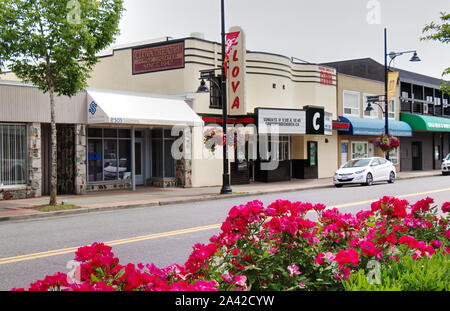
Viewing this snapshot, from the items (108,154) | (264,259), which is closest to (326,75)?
(108,154)

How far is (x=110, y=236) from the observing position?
948cm

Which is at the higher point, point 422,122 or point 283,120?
point 422,122

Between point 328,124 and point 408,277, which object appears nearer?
point 408,277

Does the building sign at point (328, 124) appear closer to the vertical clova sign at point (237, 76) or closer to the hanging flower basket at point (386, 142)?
the hanging flower basket at point (386, 142)

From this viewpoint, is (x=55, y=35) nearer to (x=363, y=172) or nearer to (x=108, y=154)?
(x=108, y=154)

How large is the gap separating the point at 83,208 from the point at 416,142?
35.0 meters

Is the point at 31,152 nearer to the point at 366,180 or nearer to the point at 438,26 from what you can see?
the point at 438,26

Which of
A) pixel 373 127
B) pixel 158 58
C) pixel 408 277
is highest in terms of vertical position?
pixel 158 58

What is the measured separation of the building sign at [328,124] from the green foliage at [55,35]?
659 inches

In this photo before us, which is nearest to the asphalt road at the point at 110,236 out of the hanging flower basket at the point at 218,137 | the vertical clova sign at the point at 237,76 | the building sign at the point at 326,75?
the hanging flower basket at the point at 218,137

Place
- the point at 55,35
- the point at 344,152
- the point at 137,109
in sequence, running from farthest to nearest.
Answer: the point at 344,152 < the point at 137,109 < the point at 55,35

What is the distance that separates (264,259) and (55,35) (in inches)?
481

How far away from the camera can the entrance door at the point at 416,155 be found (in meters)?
42.0

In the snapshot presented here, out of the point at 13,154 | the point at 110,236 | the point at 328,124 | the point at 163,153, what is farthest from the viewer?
the point at 328,124
